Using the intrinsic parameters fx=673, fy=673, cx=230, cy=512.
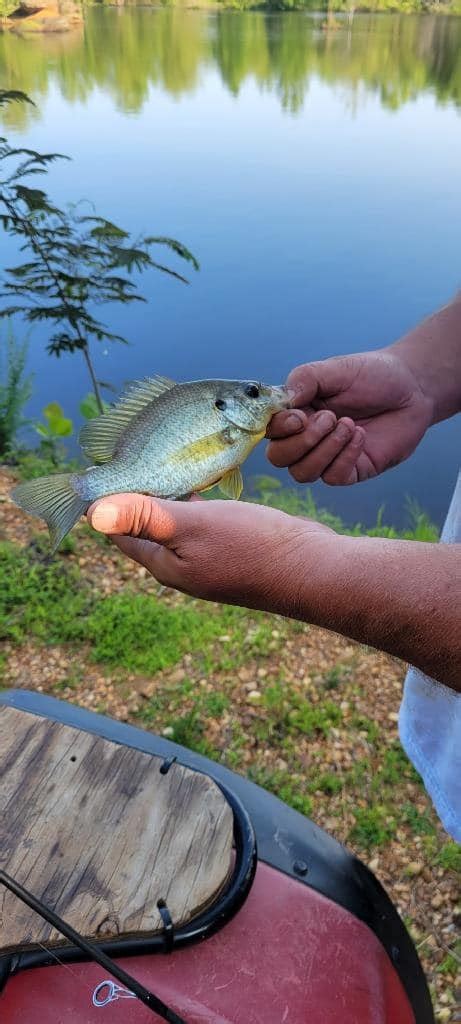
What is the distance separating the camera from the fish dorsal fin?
1.93m

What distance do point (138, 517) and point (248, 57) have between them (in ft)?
69.4

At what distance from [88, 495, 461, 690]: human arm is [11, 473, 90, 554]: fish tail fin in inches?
7.1

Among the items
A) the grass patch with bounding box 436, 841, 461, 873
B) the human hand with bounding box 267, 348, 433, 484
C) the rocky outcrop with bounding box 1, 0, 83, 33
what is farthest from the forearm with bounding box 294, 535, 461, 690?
the rocky outcrop with bounding box 1, 0, 83, 33

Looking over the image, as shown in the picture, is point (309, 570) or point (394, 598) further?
point (309, 570)

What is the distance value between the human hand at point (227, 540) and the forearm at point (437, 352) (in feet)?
3.03

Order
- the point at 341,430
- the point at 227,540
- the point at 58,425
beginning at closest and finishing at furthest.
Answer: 1. the point at 227,540
2. the point at 341,430
3. the point at 58,425

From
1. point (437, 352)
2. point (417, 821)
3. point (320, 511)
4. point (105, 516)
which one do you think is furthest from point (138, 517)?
point (320, 511)

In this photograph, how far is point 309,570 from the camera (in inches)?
60.6

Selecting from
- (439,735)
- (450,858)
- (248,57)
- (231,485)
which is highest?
(248,57)

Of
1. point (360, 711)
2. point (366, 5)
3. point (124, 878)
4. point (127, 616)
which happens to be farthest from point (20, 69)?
point (124, 878)

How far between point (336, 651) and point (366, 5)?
2549 centimetres

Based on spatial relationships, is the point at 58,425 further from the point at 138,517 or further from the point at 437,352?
the point at 138,517

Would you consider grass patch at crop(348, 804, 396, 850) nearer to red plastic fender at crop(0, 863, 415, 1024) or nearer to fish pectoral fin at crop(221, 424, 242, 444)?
red plastic fender at crop(0, 863, 415, 1024)

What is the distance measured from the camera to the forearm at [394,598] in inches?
52.1
